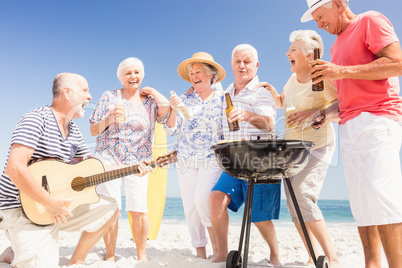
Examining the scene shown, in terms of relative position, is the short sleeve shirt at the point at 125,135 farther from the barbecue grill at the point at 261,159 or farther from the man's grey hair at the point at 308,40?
the man's grey hair at the point at 308,40

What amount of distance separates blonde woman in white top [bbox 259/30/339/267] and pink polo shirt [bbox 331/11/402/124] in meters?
0.47

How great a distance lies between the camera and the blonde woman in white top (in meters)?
3.23

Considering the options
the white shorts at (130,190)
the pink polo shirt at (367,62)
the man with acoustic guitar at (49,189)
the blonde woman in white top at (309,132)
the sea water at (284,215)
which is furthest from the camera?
the sea water at (284,215)

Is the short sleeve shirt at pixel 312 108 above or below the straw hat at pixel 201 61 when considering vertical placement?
below

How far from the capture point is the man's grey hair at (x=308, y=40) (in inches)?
131

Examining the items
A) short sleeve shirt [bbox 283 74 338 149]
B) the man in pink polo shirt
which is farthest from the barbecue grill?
short sleeve shirt [bbox 283 74 338 149]

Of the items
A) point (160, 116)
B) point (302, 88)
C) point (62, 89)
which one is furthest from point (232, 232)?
point (62, 89)

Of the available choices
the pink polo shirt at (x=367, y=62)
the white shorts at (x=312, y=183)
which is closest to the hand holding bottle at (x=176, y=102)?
the white shorts at (x=312, y=183)

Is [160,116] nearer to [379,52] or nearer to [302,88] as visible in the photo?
[302,88]

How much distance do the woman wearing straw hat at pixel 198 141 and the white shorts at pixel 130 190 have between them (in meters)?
0.49

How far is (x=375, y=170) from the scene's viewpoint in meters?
2.51

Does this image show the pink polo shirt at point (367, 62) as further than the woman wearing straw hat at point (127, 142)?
No

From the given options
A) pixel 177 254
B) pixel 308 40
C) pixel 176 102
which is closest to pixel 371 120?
pixel 308 40

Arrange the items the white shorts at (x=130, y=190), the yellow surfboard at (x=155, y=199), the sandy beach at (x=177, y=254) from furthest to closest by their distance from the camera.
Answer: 1. the yellow surfboard at (x=155, y=199)
2. the white shorts at (x=130, y=190)
3. the sandy beach at (x=177, y=254)
